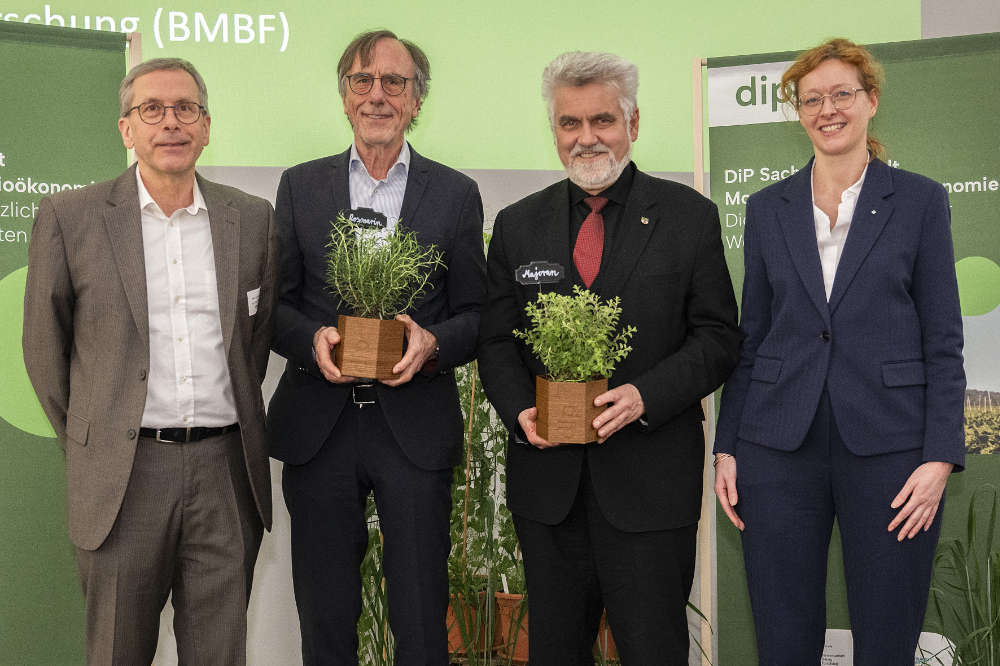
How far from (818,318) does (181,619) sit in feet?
6.56

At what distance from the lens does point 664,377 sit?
92.4 inches

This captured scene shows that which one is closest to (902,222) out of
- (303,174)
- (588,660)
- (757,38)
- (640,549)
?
(640,549)

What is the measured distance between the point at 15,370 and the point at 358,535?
173 cm

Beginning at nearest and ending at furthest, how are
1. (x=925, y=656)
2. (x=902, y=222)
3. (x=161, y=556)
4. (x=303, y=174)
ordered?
1. (x=902, y=222)
2. (x=161, y=556)
3. (x=303, y=174)
4. (x=925, y=656)

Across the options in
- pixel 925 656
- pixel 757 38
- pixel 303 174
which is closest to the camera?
pixel 303 174

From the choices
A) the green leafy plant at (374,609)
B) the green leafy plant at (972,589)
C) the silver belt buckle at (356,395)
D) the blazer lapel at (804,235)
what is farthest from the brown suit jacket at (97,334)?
the green leafy plant at (972,589)

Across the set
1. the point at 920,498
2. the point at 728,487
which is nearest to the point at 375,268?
the point at 728,487

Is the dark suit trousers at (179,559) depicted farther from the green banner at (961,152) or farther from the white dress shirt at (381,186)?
the green banner at (961,152)

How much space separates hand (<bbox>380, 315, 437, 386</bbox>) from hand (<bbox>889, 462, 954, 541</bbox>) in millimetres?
1315

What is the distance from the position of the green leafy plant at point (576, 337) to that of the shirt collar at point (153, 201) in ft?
3.50

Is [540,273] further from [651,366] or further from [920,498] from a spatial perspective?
[920,498]

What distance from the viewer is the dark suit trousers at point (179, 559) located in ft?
8.00

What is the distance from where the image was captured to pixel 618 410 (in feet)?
7.47

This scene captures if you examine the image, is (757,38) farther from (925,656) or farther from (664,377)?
(925,656)
